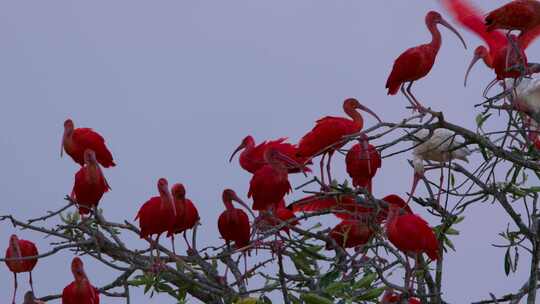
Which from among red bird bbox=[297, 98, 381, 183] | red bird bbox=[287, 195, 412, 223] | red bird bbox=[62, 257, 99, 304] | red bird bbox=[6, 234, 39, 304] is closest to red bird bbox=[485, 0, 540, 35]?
red bird bbox=[297, 98, 381, 183]

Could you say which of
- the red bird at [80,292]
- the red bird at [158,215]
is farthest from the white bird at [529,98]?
the red bird at [80,292]

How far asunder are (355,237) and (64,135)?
7.45 feet

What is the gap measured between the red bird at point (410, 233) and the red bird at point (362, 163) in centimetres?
35

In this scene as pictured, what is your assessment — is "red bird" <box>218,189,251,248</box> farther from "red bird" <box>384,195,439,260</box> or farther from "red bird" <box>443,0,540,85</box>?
"red bird" <box>443,0,540,85</box>

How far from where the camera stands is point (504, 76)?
19.9ft

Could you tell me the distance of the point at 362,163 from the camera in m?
5.78

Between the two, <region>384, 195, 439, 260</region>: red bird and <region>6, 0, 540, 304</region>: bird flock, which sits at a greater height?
<region>6, 0, 540, 304</region>: bird flock

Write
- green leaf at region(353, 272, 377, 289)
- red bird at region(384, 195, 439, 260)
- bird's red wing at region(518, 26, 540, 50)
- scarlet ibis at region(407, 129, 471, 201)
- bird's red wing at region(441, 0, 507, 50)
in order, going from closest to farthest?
green leaf at region(353, 272, 377, 289) → red bird at region(384, 195, 439, 260) → bird's red wing at region(518, 26, 540, 50) → scarlet ibis at region(407, 129, 471, 201) → bird's red wing at region(441, 0, 507, 50)

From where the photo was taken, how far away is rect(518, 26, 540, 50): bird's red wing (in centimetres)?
614

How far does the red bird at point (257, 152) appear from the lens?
6200mm

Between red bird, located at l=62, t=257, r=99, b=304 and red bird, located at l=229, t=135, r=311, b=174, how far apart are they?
3.72 ft

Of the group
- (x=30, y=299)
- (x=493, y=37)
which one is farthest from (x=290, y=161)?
(x=30, y=299)

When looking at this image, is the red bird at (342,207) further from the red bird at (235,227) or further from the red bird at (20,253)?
the red bird at (20,253)

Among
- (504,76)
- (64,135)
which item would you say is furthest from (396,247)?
(64,135)
